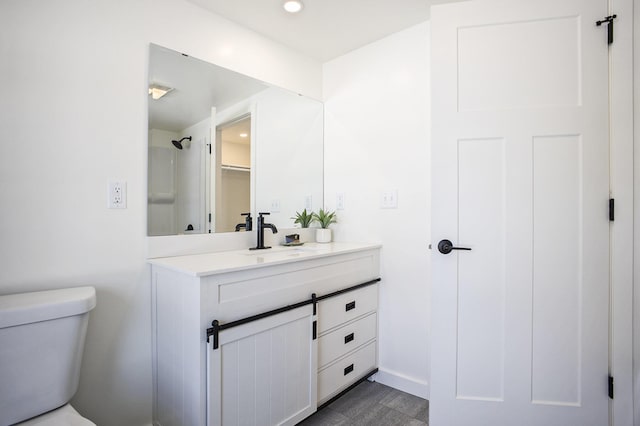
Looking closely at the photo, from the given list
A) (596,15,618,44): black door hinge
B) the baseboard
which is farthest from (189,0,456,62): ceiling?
the baseboard

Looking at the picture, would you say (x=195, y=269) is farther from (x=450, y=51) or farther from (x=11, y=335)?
(x=450, y=51)

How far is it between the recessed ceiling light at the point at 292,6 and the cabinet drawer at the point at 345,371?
2.06 m

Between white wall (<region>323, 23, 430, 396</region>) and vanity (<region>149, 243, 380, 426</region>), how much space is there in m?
0.40

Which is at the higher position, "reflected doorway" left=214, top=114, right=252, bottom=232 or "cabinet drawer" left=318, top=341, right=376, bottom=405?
"reflected doorway" left=214, top=114, right=252, bottom=232

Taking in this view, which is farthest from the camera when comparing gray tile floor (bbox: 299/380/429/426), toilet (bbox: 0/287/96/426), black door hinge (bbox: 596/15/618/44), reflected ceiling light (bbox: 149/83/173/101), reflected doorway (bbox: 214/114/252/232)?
reflected doorway (bbox: 214/114/252/232)

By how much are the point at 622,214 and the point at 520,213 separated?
378 mm

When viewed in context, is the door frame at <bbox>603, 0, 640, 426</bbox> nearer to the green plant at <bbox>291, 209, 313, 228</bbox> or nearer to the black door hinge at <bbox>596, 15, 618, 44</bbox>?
the black door hinge at <bbox>596, 15, 618, 44</bbox>

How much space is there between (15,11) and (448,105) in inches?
73.4

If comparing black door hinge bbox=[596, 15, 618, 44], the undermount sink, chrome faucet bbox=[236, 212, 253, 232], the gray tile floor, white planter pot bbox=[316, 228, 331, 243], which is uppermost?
black door hinge bbox=[596, 15, 618, 44]

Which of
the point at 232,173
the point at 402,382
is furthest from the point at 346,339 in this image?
the point at 232,173

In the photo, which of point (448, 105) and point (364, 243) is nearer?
point (448, 105)

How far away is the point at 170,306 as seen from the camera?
1.42 metres

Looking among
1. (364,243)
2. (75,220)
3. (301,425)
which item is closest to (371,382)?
(301,425)

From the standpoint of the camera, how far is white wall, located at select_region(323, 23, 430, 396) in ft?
6.68
